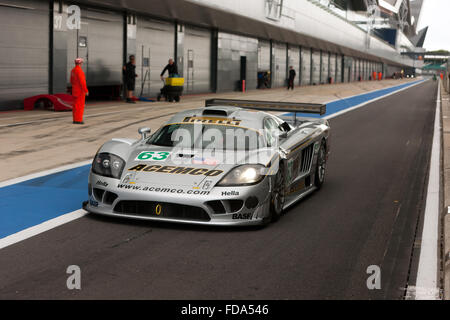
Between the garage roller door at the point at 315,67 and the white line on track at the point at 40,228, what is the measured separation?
2246 inches

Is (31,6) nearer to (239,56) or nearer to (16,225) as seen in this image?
(16,225)

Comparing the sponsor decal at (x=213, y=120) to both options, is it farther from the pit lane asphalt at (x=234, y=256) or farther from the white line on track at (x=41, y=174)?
the white line on track at (x=41, y=174)

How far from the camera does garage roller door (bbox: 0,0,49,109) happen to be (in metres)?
19.0

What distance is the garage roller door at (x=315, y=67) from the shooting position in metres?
62.2

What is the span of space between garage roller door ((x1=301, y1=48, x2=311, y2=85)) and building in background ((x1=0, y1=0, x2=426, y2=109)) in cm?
9

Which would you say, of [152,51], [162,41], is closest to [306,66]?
[162,41]

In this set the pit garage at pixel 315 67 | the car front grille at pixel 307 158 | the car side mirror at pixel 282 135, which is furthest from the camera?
the pit garage at pixel 315 67

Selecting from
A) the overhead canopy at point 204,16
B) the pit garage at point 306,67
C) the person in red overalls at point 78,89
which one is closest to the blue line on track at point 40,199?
the person in red overalls at point 78,89

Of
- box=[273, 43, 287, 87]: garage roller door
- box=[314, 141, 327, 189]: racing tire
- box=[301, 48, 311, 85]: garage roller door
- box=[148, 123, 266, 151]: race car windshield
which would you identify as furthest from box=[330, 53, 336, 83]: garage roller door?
box=[148, 123, 266, 151]: race car windshield

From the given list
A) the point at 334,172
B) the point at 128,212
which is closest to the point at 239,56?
the point at 334,172

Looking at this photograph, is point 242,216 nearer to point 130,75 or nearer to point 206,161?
point 206,161

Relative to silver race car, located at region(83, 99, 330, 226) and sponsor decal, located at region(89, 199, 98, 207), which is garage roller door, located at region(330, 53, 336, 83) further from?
sponsor decal, located at region(89, 199, 98, 207)

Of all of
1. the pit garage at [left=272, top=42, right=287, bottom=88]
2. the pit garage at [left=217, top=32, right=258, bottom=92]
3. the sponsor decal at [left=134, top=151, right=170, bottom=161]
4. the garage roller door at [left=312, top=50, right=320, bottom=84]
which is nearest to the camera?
the sponsor decal at [left=134, top=151, right=170, bottom=161]
